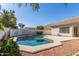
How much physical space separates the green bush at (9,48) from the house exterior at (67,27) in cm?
73

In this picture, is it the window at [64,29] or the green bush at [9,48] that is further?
the window at [64,29]

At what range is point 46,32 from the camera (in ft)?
13.2

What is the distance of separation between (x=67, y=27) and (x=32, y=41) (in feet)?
2.29

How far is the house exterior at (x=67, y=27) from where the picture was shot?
398cm

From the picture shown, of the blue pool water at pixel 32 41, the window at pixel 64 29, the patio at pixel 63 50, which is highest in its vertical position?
the window at pixel 64 29

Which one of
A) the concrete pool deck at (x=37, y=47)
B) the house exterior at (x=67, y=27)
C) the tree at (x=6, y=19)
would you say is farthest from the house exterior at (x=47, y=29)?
the tree at (x=6, y=19)

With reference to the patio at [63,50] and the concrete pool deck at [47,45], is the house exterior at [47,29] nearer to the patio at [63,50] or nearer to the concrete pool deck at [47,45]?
the concrete pool deck at [47,45]

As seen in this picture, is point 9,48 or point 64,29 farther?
point 64,29

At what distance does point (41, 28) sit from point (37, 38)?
0.68ft

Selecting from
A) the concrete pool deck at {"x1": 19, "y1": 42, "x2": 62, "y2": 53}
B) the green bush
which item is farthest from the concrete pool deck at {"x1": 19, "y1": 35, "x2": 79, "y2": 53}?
the green bush

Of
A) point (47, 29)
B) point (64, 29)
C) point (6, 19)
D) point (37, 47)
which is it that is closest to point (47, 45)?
point (37, 47)

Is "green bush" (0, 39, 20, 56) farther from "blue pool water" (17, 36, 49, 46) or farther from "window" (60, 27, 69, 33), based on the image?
"window" (60, 27, 69, 33)

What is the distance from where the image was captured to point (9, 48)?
12.9 feet

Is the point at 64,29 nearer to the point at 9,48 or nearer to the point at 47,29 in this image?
the point at 47,29
